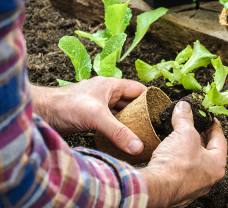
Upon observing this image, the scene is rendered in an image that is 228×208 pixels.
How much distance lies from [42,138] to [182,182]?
0.40 metres

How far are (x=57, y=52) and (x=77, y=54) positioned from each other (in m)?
0.38

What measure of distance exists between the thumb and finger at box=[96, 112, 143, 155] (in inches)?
3.7

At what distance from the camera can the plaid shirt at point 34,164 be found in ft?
2.25

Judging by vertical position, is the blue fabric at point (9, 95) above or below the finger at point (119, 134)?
above

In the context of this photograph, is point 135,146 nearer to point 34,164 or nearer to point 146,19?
point 34,164

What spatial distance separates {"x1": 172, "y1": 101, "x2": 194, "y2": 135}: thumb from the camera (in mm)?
1214

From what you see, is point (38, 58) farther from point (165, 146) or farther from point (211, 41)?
point (165, 146)

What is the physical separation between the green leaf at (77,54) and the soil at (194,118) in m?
0.42

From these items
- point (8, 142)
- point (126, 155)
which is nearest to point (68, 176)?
point (8, 142)

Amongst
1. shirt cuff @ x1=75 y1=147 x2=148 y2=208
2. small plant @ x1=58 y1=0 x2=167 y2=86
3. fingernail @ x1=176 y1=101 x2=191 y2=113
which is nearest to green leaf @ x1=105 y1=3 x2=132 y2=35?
small plant @ x1=58 y1=0 x2=167 y2=86

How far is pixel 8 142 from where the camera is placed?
0.71 m

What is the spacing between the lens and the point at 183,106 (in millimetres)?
1307

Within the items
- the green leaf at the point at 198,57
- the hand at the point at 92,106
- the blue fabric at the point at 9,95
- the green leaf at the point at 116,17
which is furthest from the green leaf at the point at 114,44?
the blue fabric at the point at 9,95

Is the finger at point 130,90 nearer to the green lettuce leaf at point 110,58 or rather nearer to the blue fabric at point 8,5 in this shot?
the green lettuce leaf at point 110,58
